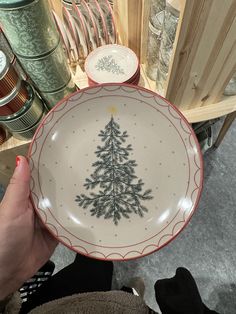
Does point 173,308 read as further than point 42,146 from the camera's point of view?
Yes

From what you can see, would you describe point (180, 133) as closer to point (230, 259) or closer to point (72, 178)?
point (72, 178)

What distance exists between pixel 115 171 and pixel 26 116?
0.81 feet

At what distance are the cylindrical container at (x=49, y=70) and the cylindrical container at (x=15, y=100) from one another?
0.11ft

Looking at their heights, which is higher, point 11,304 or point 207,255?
point 11,304

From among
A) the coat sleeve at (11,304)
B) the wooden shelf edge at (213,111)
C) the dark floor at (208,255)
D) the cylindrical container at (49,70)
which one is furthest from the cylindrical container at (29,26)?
the dark floor at (208,255)

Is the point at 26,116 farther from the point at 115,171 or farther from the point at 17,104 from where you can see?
the point at 115,171

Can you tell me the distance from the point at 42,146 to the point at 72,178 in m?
0.10

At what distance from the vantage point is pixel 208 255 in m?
1.17

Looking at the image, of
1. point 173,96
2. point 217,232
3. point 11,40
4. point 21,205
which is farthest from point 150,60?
point 217,232

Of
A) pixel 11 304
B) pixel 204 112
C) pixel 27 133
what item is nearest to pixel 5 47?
pixel 27 133

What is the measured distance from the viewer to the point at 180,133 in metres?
0.62

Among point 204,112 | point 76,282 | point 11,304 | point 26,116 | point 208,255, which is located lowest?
point 208,255

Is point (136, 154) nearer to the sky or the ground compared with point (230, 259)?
nearer to the sky

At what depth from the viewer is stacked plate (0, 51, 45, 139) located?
0.58m
